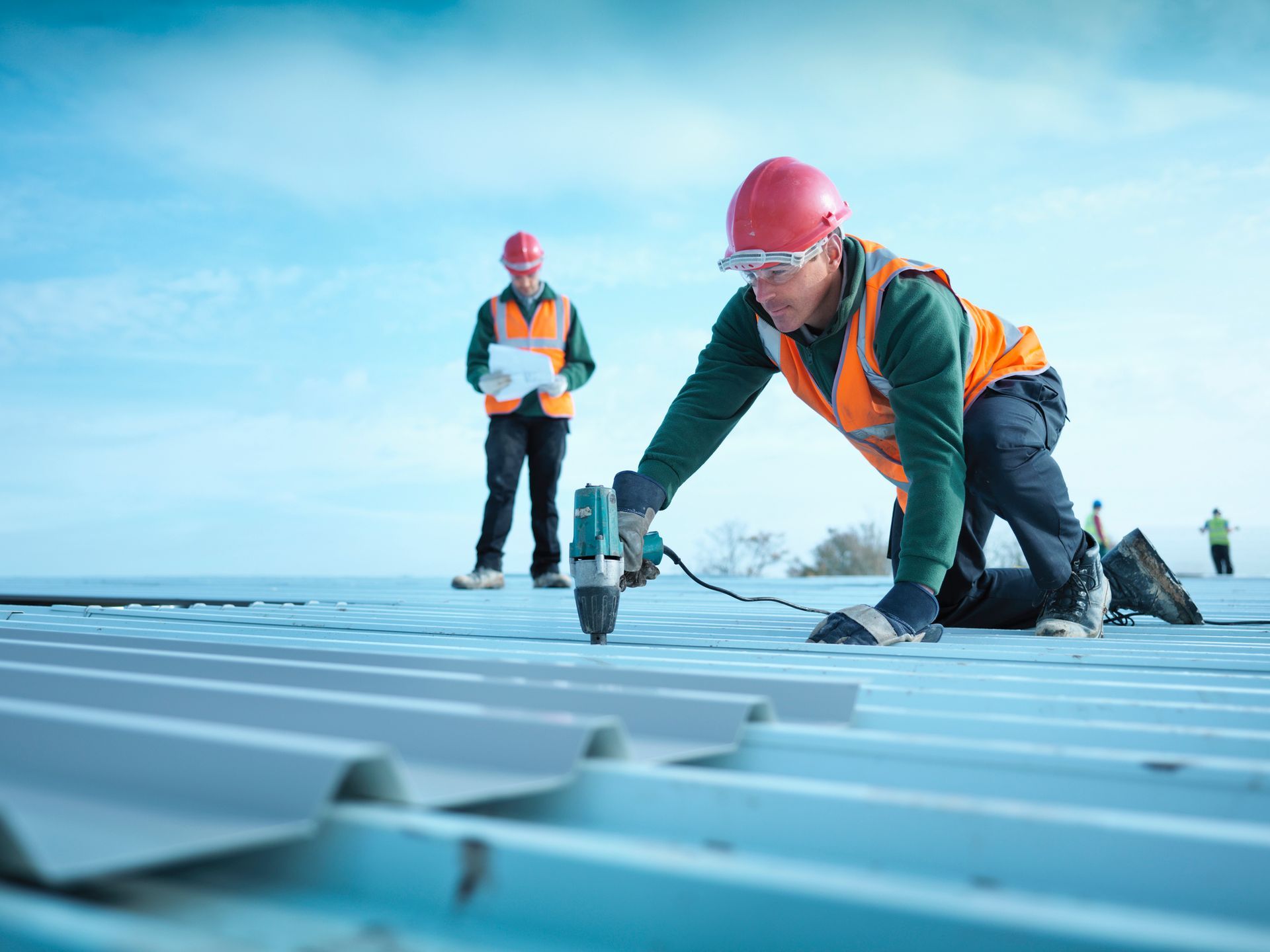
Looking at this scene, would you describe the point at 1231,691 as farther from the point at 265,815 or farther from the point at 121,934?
the point at 121,934

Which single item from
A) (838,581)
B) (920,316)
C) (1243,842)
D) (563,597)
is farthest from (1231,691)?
(838,581)

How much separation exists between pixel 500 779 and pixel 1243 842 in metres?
0.71

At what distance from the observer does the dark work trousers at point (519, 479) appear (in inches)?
259

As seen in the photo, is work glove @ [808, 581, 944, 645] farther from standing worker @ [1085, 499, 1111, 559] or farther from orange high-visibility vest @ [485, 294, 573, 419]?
standing worker @ [1085, 499, 1111, 559]

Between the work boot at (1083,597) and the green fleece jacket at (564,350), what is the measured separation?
13.4 feet

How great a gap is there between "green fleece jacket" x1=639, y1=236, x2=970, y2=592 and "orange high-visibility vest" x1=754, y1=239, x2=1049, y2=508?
0.04 m

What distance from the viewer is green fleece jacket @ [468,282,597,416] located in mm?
6828

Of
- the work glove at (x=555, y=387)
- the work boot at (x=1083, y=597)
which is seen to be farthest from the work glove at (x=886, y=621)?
the work glove at (x=555, y=387)

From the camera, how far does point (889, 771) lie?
4.19 feet

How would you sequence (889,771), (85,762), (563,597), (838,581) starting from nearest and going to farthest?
1. (85,762)
2. (889,771)
3. (563,597)
4. (838,581)

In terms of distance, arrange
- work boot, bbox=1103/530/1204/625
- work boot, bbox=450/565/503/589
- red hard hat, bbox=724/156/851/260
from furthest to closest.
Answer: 1. work boot, bbox=450/565/503/589
2. work boot, bbox=1103/530/1204/625
3. red hard hat, bbox=724/156/851/260

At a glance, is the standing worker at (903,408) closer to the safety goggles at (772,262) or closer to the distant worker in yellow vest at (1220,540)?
the safety goggles at (772,262)

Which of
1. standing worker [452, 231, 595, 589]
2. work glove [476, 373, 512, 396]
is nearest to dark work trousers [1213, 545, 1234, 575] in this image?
standing worker [452, 231, 595, 589]

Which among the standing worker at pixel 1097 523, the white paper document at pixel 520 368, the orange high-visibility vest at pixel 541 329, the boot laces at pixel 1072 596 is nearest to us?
the boot laces at pixel 1072 596
